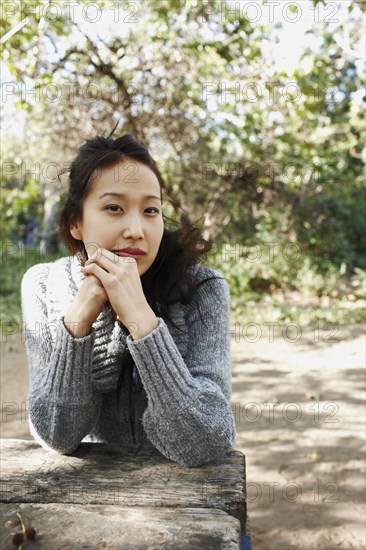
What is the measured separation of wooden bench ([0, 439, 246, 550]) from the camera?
3.13 ft

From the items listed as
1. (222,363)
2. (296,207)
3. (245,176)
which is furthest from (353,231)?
(222,363)

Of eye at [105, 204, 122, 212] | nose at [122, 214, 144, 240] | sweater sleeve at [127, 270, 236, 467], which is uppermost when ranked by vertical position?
eye at [105, 204, 122, 212]

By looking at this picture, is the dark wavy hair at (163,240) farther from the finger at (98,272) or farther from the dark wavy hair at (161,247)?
the finger at (98,272)

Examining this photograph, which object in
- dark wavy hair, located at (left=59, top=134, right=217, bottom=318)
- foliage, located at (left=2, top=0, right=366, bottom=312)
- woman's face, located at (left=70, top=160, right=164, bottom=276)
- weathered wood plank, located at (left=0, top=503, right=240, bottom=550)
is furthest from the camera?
foliage, located at (left=2, top=0, right=366, bottom=312)

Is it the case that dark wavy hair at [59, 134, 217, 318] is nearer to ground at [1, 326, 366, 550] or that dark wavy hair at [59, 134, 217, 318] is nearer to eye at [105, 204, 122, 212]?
eye at [105, 204, 122, 212]

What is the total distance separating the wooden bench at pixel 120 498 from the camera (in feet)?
3.13

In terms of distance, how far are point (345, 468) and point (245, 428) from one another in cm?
85

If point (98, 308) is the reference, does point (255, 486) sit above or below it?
below

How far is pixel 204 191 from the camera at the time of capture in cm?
947

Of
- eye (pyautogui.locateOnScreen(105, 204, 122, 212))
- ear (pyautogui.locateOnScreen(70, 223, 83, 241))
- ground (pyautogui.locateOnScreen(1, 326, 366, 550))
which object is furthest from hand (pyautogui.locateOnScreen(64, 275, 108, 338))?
ground (pyautogui.locateOnScreen(1, 326, 366, 550))

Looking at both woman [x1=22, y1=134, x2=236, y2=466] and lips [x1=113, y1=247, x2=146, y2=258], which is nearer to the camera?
woman [x1=22, y1=134, x2=236, y2=466]

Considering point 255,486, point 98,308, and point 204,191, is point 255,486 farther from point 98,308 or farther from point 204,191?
point 204,191

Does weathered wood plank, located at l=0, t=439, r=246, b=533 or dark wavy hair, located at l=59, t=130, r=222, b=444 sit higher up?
dark wavy hair, located at l=59, t=130, r=222, b=444

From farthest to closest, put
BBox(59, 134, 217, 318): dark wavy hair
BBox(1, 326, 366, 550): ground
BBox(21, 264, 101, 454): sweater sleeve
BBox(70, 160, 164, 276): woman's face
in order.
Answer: BBox(1, 326, 366, 550): ground < BBox(59, 134, 217, 318): dark wavy hair < BBox(70, 160, 164, 276): woman's face < BBox(21, 264, 101, 454): sweater sleeve
